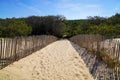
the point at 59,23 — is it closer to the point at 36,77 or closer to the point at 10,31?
the point at 10,31

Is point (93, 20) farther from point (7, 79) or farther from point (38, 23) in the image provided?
point (7, 79)

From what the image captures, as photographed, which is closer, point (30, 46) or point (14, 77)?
point (14, 77)

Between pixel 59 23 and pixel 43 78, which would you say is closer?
pixel 43 78

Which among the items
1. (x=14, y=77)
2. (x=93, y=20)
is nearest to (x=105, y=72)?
(x=14, y=77)

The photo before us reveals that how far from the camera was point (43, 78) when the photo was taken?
9.51 meters

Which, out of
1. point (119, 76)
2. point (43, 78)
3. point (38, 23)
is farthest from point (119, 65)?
point (38, 23)

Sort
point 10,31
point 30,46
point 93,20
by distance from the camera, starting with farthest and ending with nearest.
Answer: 1. point 93,20
2. point 10,31
3. point 30,46

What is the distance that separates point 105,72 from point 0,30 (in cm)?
4279

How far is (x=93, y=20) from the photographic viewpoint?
3152 inches

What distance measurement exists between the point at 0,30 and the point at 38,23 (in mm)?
22552

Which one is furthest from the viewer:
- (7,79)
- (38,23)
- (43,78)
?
(38,23)

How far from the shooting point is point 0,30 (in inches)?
2023

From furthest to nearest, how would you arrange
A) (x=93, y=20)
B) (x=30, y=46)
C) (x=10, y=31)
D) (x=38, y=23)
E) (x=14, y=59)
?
(x=93, y=20) < (x=38, y=23) < (x=10, y=31) < (x=30, y=46) < (x=14, y=59)

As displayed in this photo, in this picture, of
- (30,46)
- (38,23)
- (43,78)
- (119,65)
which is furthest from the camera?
(38,23)
